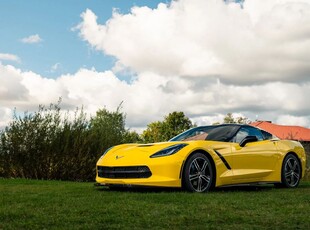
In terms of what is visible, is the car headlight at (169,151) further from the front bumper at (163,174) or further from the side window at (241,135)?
the side window at (241,135)

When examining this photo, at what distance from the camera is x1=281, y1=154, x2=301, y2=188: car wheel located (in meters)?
10.3

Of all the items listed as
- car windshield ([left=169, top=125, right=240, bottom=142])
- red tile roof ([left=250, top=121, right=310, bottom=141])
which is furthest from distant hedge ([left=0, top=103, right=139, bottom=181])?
red tile roof ([left=250, top=121, right=310, bottom=141])

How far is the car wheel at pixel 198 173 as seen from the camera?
8.34m

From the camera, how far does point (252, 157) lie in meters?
9.56

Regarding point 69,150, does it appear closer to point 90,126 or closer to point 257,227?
point 90,126

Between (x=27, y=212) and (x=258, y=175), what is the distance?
5199 millimetres

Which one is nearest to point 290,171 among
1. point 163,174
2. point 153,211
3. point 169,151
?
point 169,151

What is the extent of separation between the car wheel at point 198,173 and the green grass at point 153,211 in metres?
0.55

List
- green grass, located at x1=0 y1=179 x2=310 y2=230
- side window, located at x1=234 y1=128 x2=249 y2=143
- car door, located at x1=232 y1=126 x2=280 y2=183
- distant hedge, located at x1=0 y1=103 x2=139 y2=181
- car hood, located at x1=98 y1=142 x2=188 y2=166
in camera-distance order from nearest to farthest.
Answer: green grass, located at x1=0 y1=179 x2=310 y2=230
car hood, located at x1=98 y1=142 x2=188 y2=166
car door, located at x1=232 y1=126 x2=280 y2=183
side window, located at x1=234 y1=128 x2=249 y2=143
distant hedge, located at x1=0 y1=103 x2=139 y2=181

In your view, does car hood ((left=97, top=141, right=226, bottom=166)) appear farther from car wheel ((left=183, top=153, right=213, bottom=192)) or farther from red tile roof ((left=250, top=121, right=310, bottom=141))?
red tile roof ((left=250, top=121, right=310, bottom=141))

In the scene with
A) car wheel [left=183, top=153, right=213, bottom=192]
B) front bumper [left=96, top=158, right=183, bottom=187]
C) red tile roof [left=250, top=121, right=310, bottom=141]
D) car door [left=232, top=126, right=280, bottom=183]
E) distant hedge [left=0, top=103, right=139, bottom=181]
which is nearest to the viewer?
front bumper [left=96, top=158, right=183, bottom=187]

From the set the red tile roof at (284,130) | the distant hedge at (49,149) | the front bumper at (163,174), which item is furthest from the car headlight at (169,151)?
the red tile roof at (284,130)

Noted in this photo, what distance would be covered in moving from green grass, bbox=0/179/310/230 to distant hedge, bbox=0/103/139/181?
24.0ft

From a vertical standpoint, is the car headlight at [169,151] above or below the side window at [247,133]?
below
